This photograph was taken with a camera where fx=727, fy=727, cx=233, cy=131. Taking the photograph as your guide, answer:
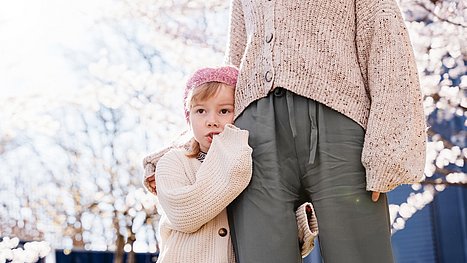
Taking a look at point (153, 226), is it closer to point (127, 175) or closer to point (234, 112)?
point (127, 175)

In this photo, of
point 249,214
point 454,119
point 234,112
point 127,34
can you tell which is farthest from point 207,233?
point 127,34

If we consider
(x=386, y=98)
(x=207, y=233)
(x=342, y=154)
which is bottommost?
(x=207, y=233)

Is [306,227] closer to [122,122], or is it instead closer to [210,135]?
[210,135]

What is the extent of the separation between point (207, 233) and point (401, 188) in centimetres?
747

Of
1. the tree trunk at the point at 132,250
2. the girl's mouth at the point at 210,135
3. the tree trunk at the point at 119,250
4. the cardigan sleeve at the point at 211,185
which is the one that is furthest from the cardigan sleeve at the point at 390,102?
the tree trunk at the point at 132,250

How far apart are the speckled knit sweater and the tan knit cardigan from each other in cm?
16

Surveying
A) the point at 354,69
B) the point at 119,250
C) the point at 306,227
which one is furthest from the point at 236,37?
the point at 119,250

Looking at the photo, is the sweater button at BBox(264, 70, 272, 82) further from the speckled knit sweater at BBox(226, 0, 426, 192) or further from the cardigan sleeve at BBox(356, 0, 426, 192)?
the cardigan sleeve at BBox(356, 0, 426, 192)

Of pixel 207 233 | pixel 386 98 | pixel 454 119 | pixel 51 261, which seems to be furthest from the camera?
pixel 51 261

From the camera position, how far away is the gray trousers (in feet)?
5.98

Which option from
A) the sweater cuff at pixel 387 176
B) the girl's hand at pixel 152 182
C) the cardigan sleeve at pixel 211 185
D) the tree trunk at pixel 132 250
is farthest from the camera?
the tree trunk at pixel 132 250

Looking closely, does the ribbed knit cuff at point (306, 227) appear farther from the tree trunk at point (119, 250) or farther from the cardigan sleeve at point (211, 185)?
the tree trunk at point (119, 250)

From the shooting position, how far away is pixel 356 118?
189 cm

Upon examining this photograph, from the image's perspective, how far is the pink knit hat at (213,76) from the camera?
209cm
